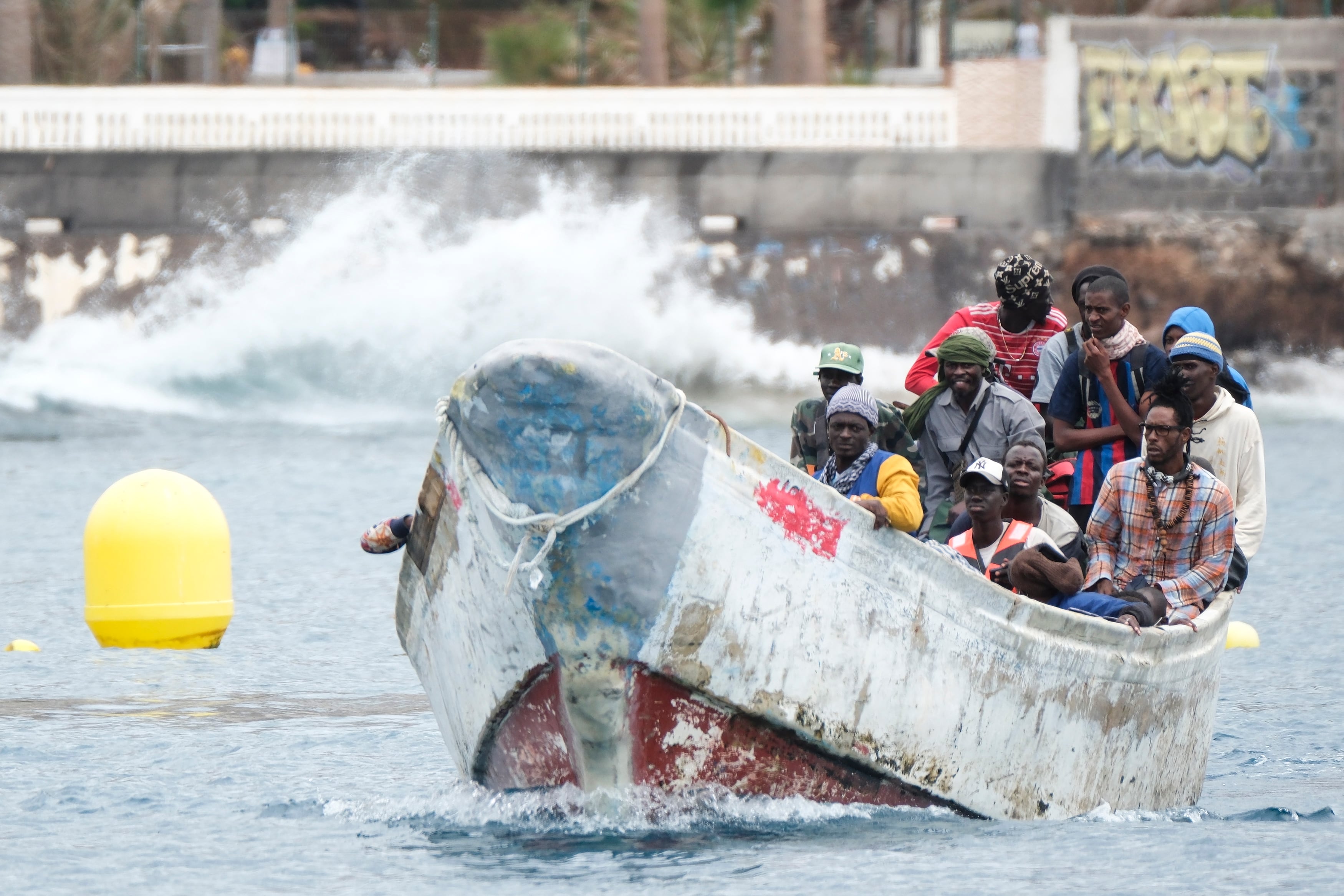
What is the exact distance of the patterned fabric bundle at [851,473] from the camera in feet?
25.6

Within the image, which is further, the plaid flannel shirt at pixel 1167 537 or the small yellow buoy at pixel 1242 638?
the small yellow buoy at pixel 1242 638

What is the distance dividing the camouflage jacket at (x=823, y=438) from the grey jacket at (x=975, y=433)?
0.06 meters

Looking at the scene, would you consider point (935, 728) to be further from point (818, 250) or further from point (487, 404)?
point (818, 250)

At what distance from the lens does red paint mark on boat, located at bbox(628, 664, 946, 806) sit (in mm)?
7340

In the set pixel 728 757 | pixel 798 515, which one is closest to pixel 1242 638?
pixel 728 757

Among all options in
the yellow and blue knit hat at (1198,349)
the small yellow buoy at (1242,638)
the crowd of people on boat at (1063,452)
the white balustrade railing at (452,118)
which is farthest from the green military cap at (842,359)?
the white balustrade railing at (452,118)

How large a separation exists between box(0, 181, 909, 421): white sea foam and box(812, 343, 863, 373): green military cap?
19315 mm

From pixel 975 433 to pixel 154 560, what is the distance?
17.8ft

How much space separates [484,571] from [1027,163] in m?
22.2

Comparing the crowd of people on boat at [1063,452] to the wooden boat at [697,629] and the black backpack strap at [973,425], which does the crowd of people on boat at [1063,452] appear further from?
the wooden boat at [697,629]

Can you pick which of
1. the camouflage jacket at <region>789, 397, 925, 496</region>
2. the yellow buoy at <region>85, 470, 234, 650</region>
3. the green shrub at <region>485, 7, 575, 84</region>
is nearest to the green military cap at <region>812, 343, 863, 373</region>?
the camouflage jacket at <region>789, 397, 925, 496</region>

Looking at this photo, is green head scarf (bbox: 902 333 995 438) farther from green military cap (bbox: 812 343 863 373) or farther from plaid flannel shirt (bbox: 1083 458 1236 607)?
plaid flannel shirt (bbox: 1083 458 1236 607)

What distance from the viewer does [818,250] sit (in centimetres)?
2864

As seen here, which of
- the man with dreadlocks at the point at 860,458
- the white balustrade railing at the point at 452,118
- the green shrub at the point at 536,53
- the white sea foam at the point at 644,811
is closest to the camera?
the white sea foam at the point at 644,811
